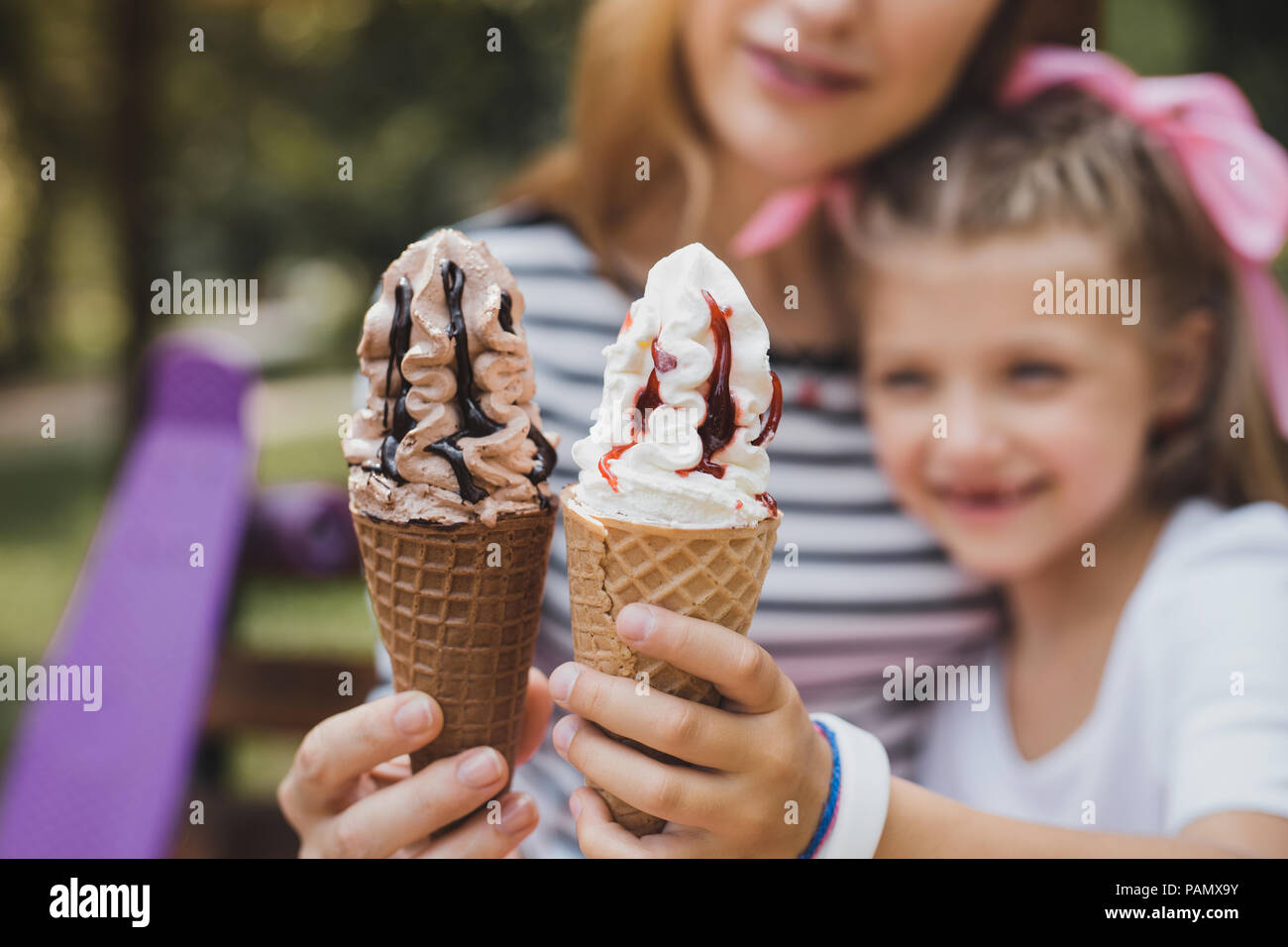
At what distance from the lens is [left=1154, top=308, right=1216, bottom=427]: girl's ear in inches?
105

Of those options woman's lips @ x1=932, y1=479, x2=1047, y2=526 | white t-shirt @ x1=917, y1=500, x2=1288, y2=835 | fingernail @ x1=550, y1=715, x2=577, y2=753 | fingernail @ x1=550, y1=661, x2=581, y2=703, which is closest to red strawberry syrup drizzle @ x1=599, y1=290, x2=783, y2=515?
fingernail @ x1=550, y1=661, x2=581, y2=703

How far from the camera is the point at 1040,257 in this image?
257 cm

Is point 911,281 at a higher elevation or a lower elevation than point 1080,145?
lower

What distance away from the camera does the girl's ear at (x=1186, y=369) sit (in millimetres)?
2656

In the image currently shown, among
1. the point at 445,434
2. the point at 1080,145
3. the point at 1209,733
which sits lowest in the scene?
the point at 1209,733

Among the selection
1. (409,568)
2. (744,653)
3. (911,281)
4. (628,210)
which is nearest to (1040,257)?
(911,281)

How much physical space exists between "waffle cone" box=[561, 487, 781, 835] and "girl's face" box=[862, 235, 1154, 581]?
3.49 feet

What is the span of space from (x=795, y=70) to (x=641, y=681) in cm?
180

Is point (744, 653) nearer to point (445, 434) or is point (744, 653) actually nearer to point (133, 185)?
point (445, 434)

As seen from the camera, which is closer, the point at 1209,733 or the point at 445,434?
the point at 445,434

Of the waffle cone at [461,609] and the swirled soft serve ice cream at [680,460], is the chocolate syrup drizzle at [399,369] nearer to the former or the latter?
the waffle cone at [461,609]

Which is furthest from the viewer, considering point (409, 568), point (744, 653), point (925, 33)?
point (925, 33)

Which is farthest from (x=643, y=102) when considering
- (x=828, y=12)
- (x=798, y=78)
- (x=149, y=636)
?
(x=149, y=636)

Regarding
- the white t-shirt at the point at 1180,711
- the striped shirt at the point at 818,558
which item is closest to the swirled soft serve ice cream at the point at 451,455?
the striped shirt at the point at 818,558
